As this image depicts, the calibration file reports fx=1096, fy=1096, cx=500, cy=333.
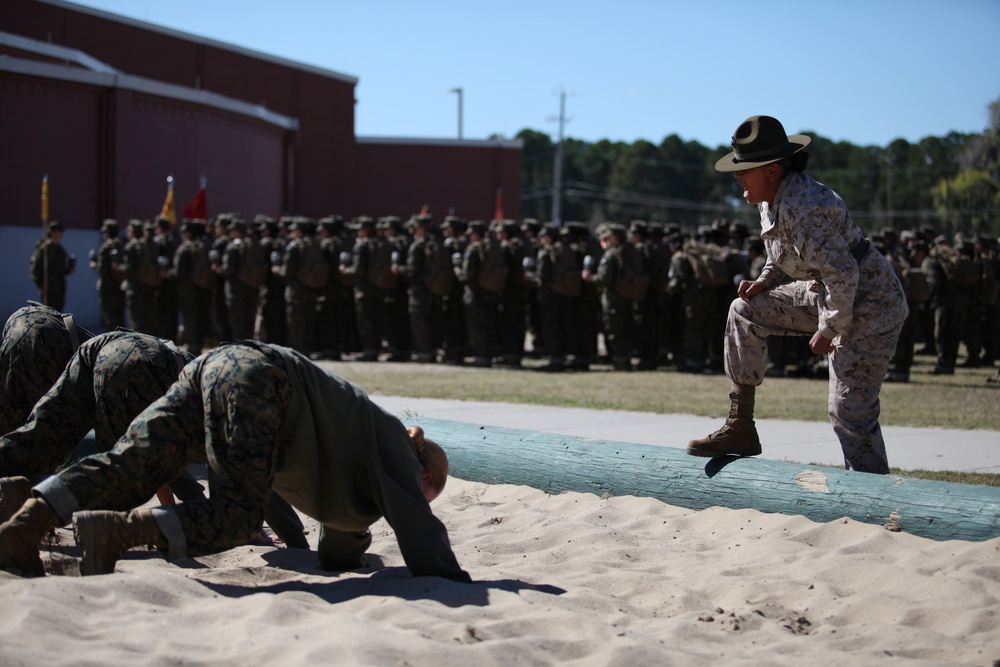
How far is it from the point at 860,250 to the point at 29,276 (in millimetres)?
24199

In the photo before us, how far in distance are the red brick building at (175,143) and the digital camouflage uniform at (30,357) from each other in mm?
21943

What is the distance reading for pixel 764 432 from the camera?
9.00 meters

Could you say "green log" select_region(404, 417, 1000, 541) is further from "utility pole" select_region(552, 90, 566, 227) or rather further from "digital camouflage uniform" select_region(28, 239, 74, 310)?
"utility pole" select_region(552, 90, 566, 227)

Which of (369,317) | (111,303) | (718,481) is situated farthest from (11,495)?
(111,303)

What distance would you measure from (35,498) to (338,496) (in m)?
1.19

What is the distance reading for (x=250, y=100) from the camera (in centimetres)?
3931

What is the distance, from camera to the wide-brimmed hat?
226 inches

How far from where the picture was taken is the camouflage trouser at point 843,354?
19.2 feet

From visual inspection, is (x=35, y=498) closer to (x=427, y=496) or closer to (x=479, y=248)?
(x=427, y=496)

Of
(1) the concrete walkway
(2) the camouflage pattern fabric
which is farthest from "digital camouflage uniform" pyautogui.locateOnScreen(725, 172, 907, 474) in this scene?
(2) the camouflage pattern fabric

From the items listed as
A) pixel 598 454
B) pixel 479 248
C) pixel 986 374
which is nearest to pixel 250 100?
pixel 479 248

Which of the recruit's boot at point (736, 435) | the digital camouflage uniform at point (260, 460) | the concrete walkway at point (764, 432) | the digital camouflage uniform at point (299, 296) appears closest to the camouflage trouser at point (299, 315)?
the digital camouflage uniform at point (299, 296)

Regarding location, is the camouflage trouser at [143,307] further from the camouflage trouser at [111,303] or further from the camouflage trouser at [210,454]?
the camouflage trouser at [210,454]

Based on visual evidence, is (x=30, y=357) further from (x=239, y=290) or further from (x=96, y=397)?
(x=239, y=290)
